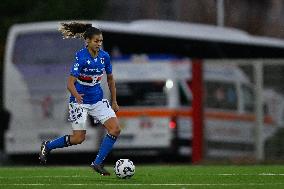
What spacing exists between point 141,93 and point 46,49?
2.74 m

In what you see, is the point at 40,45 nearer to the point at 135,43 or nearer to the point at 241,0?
the point at 135,43

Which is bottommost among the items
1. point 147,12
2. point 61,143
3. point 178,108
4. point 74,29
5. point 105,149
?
point 105,149

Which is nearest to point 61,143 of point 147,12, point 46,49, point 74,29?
point 74,29

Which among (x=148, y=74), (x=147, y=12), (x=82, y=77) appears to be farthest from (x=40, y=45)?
(x=82, y=77)

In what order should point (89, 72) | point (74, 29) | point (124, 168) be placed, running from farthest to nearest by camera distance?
point (74, 29) → point (89, 72) → point (124, 168)

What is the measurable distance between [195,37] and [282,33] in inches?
355

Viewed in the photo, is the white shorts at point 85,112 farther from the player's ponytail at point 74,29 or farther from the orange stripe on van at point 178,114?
the orange stripe on van at point 178,114

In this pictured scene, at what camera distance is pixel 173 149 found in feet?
107

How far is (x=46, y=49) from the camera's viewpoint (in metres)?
34.1

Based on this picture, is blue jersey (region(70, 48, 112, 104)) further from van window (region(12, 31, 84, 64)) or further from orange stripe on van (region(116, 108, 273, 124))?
van window (region(12, 31, 84, 64))

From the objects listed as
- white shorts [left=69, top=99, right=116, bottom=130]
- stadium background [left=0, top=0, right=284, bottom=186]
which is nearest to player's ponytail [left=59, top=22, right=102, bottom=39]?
white shorts [left=69, top=99, right=116, bottom=130]

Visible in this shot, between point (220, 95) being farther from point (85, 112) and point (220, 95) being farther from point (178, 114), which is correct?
point (85, 112)

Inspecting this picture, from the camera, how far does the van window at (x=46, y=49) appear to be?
34.1 m

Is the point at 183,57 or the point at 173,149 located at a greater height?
the point at 183,57
